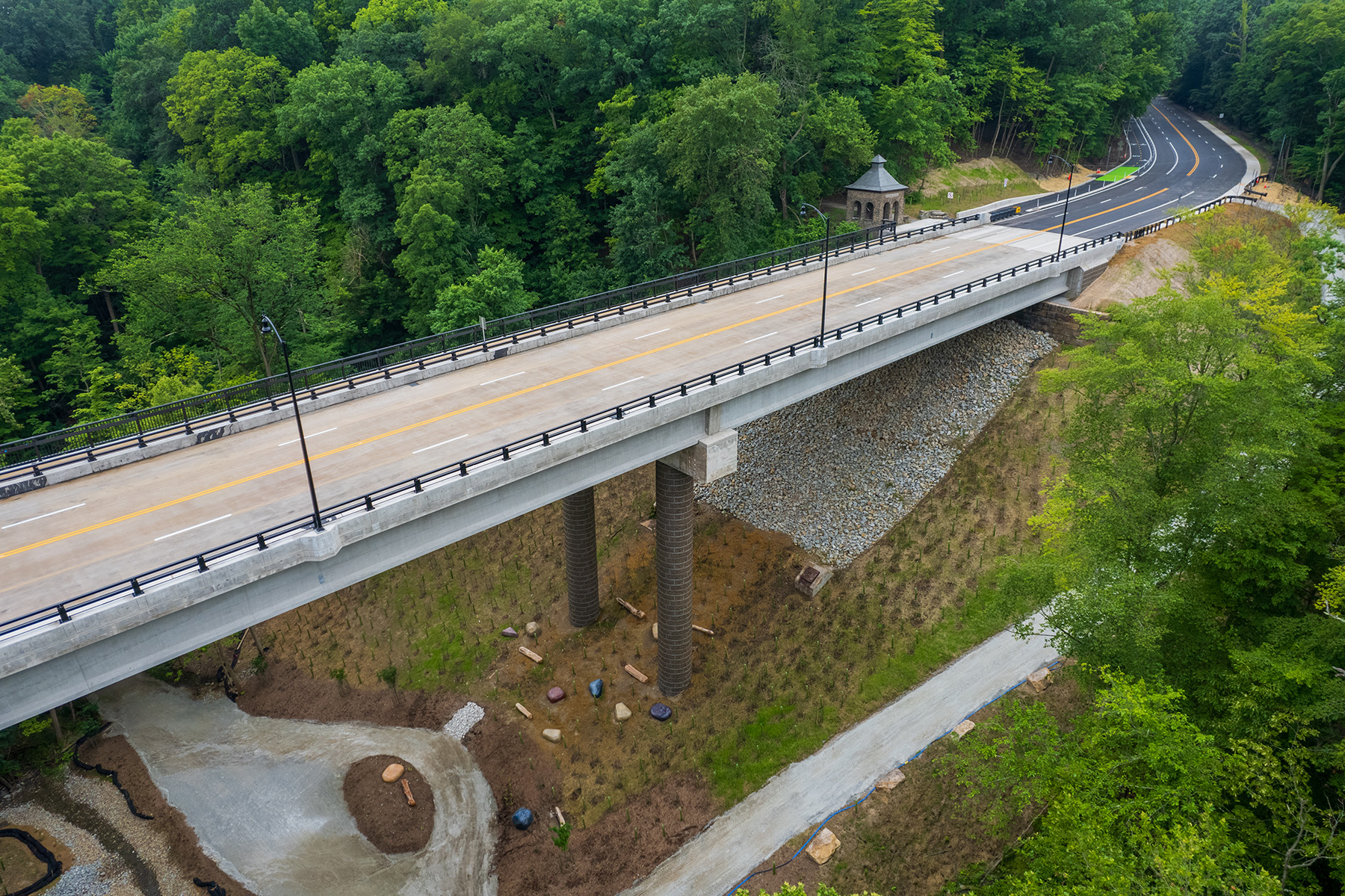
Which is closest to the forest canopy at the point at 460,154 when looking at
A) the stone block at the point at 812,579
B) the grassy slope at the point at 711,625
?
the grassy slope at the point at 711,625

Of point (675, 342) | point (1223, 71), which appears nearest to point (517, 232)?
point (675, 342)

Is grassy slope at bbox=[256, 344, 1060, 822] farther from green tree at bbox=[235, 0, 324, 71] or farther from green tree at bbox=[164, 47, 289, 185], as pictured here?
green tree at bbox=[235, 0, 324, 71]

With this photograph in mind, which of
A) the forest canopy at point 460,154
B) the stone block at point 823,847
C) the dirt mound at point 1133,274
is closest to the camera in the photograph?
the stone block at point 823,847

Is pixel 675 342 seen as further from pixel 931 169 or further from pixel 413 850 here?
pixel 931 169

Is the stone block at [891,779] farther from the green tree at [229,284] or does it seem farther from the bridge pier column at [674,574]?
the green tree at [229,284]

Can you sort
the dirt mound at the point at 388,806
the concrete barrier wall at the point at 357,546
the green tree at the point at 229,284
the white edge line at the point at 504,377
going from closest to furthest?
the concrete barrier wall at the point at 357,546 < the dirt mound at the point at 388,806 < the white edge line at the point at 504,377 < the green tree at the point at 229,284

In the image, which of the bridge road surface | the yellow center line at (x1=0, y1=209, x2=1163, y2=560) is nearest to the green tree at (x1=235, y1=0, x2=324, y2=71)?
the bridge road surface

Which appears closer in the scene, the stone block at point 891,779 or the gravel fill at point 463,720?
the stone block at point 891,779
